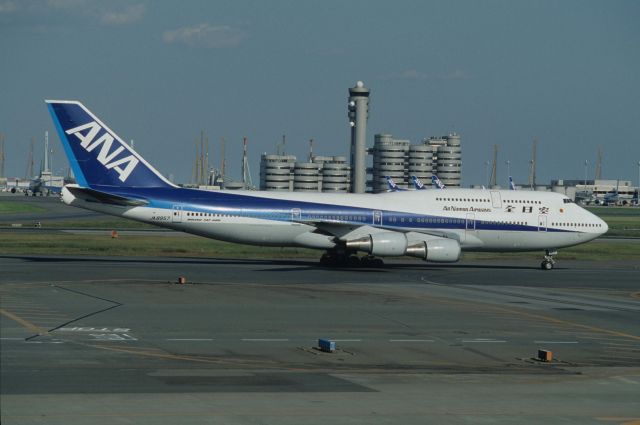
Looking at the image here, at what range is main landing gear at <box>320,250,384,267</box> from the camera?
56281 millimetres

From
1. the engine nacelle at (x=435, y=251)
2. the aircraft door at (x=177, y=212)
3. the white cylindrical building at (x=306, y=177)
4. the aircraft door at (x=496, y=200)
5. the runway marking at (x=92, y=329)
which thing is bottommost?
the runway marking at (x=92, y=329)

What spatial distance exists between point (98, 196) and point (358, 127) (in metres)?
97.6

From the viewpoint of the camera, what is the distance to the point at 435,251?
52.9 metres

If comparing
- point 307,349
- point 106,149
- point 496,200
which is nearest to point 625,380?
point 307,349

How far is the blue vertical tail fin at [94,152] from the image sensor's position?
53344mm

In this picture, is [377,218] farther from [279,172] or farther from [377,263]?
[279,172]

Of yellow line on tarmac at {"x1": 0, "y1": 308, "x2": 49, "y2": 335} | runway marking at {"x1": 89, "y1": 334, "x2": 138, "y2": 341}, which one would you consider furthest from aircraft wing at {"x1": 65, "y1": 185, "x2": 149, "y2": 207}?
runway marking at {"x1": 89, "y1": 334, "x2": 138, "y2": 341}

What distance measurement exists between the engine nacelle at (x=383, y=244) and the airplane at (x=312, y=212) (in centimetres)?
5

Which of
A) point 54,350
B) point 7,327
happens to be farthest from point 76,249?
point 54,350

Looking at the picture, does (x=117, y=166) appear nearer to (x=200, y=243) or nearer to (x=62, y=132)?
(x=62, y=132)

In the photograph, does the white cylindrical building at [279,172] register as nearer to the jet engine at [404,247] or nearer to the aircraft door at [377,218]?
the aircraft door at [377,218]

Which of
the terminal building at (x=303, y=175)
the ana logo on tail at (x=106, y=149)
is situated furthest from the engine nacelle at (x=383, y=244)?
the terminal building at (x=303, y=175)

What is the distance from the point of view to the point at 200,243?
73562 millimetres

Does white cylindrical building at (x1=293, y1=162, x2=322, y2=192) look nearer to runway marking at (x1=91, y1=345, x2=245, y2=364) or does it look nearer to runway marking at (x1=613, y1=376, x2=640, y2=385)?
runway marking at (x1=91, y1=345, x2=245, y2=364)
